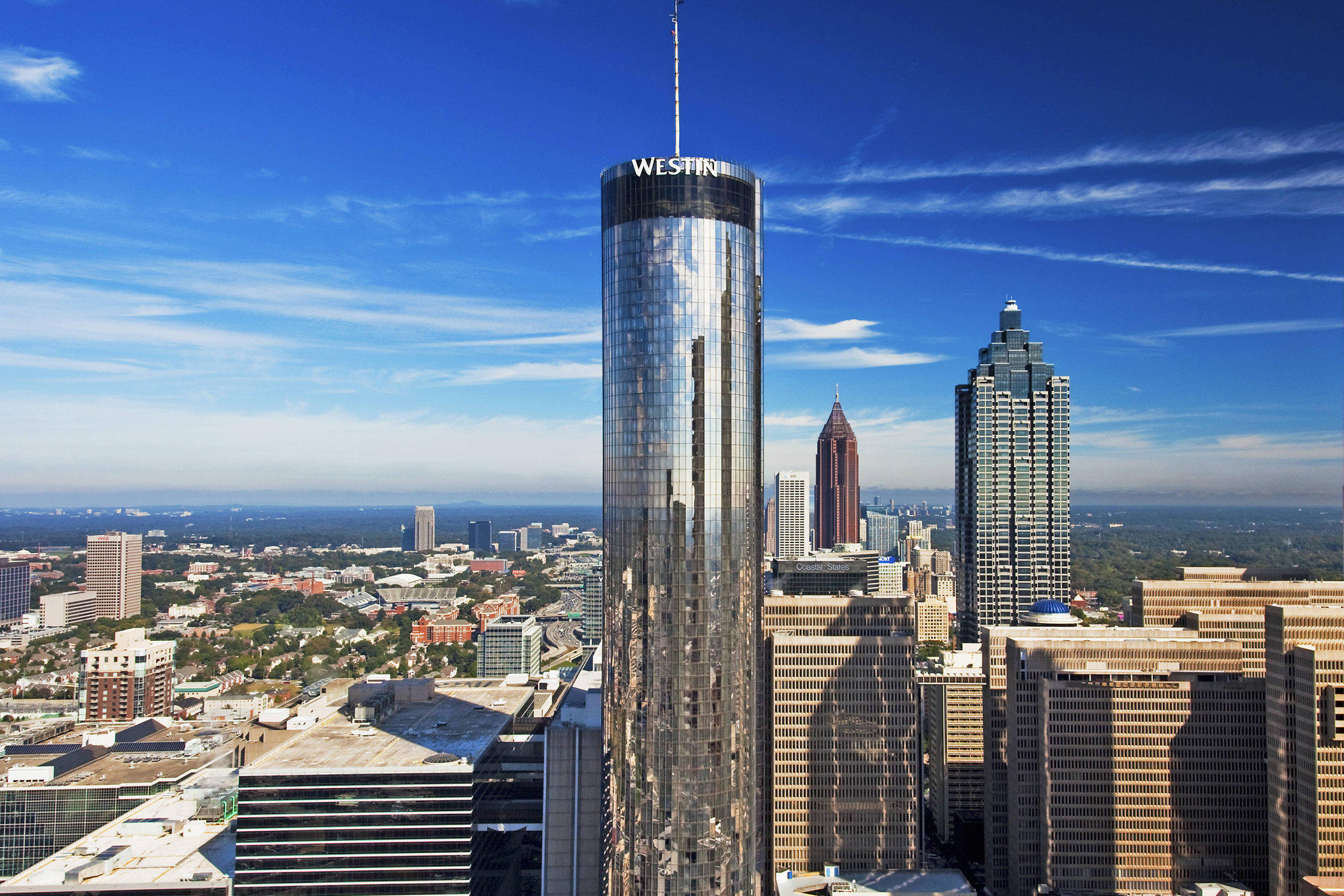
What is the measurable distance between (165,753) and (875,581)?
9495 cm

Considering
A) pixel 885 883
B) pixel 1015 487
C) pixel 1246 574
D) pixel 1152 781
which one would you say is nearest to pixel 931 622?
pixel 1015 487

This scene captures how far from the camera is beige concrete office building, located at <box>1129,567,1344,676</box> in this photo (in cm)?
7431

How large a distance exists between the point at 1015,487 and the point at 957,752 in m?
54.9

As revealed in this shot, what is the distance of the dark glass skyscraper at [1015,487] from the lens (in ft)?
435

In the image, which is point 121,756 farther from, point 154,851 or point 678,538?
point 678,538

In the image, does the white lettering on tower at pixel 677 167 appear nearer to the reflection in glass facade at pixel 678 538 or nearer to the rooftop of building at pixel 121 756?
the reflection in glass facade at pixel 678 538

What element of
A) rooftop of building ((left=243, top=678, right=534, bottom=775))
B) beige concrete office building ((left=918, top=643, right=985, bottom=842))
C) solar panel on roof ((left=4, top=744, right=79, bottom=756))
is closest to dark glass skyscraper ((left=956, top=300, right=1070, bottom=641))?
A: beige concrete office building ((left=918, top=643, right=985, bottom=842))

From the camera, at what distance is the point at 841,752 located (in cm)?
6838

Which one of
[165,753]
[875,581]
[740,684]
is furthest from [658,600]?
[875,581]

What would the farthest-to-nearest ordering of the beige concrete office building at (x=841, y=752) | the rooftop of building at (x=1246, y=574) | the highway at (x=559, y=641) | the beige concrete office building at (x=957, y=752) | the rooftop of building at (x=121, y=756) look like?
the highway at (x=559, y=641) → the beige concrete office building at (x=957, y=752) → the rooftop of building at (x=1246, y=574) → the rooftop of building at (x=121, y=756) → the beige concrete office building at (x=841, y=752)

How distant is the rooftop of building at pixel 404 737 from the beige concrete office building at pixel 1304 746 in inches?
2036

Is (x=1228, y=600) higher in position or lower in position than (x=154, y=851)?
higher

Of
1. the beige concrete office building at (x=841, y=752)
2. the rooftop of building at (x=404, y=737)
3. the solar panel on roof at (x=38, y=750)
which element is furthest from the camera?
the solar panel on roof at (x=38, y=750)

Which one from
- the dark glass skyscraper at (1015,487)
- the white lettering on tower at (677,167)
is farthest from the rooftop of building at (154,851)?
the dark glass skyscraper at (1015,487)
